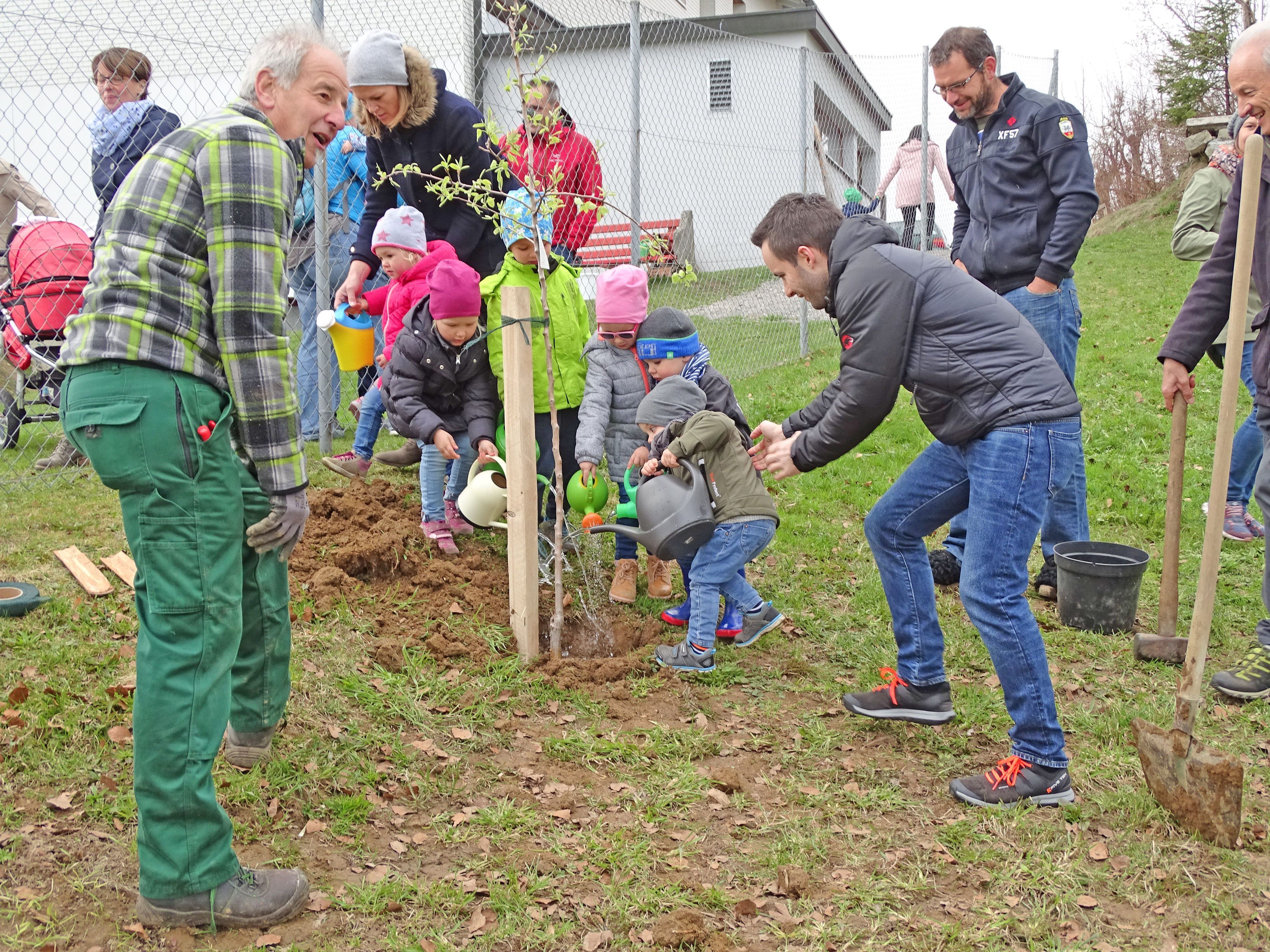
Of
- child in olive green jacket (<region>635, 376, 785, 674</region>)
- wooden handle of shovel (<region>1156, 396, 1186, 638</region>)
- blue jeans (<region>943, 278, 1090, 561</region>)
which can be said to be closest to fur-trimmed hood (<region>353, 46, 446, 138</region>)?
child in olive green jacket (<region>635, 376, 785, 674</region>)

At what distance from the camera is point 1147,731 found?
296 centimetres

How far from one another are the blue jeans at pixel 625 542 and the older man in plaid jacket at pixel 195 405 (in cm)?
233

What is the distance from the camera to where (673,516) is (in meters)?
3.78

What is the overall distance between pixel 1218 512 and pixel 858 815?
1329 millimetres

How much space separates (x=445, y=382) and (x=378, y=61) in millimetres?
1379

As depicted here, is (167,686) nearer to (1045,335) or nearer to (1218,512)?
(1218,512)

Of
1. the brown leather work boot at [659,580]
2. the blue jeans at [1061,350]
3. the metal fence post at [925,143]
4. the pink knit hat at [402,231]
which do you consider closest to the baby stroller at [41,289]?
the pink knit hat at [402,231]

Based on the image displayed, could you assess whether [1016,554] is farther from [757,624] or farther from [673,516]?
[757,624]

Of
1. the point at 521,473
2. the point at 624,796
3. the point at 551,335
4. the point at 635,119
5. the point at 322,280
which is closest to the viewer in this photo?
the point at 624,796

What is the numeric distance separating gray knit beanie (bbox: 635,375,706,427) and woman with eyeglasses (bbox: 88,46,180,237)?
126 inches

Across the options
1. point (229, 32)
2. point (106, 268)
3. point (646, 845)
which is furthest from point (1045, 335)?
point (229, 32)

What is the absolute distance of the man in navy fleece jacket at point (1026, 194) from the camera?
4363 mm

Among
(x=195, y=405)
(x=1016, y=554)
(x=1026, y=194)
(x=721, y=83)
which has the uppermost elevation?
(x=721, y=83)

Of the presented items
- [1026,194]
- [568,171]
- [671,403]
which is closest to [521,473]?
[671,403]
